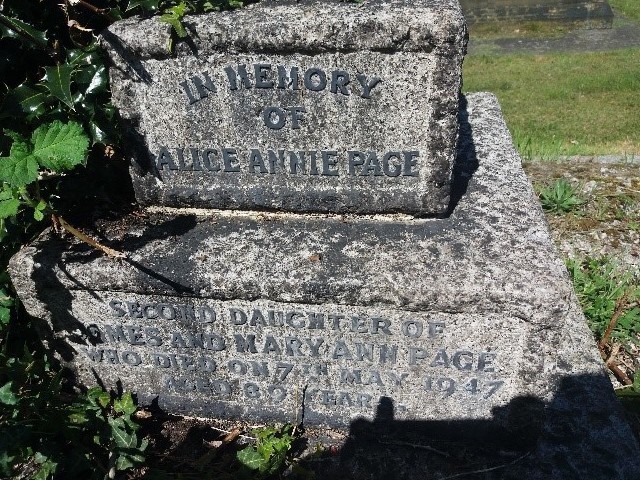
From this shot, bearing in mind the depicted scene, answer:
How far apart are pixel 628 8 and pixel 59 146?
9.90 metres

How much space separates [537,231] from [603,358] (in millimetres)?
1104

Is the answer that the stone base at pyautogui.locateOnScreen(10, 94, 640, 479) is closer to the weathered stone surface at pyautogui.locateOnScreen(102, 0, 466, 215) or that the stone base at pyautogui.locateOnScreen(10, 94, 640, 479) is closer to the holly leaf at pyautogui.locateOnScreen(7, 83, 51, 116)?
the weathered stone surface at pyautogui.locateOnScreen(102, 0, 466, 215)

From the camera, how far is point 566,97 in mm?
6113

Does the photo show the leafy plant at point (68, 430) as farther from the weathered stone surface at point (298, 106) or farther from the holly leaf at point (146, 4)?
the holly leaf at point (146, 4)

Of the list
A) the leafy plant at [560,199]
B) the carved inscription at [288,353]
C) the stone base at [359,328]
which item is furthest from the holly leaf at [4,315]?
the leafy plant at [560,199]

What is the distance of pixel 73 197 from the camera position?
2.19 metres

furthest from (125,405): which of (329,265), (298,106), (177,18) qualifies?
(177,18)

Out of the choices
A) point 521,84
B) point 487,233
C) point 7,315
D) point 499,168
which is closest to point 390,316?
point 487,233

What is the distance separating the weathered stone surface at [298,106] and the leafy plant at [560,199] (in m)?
1.71

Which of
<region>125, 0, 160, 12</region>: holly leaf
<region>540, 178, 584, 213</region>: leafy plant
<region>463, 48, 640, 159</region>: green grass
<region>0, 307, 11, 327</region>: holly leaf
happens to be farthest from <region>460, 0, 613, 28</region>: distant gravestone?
<region>0, 307, 11, 327</region>: holly leaf

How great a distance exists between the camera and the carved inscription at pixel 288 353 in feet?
6.40

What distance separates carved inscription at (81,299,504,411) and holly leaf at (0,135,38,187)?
1.80 feet

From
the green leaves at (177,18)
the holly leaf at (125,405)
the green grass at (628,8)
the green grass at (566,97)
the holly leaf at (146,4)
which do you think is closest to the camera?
the green leaves at (177,18)

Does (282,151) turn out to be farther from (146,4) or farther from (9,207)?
(9,207)
